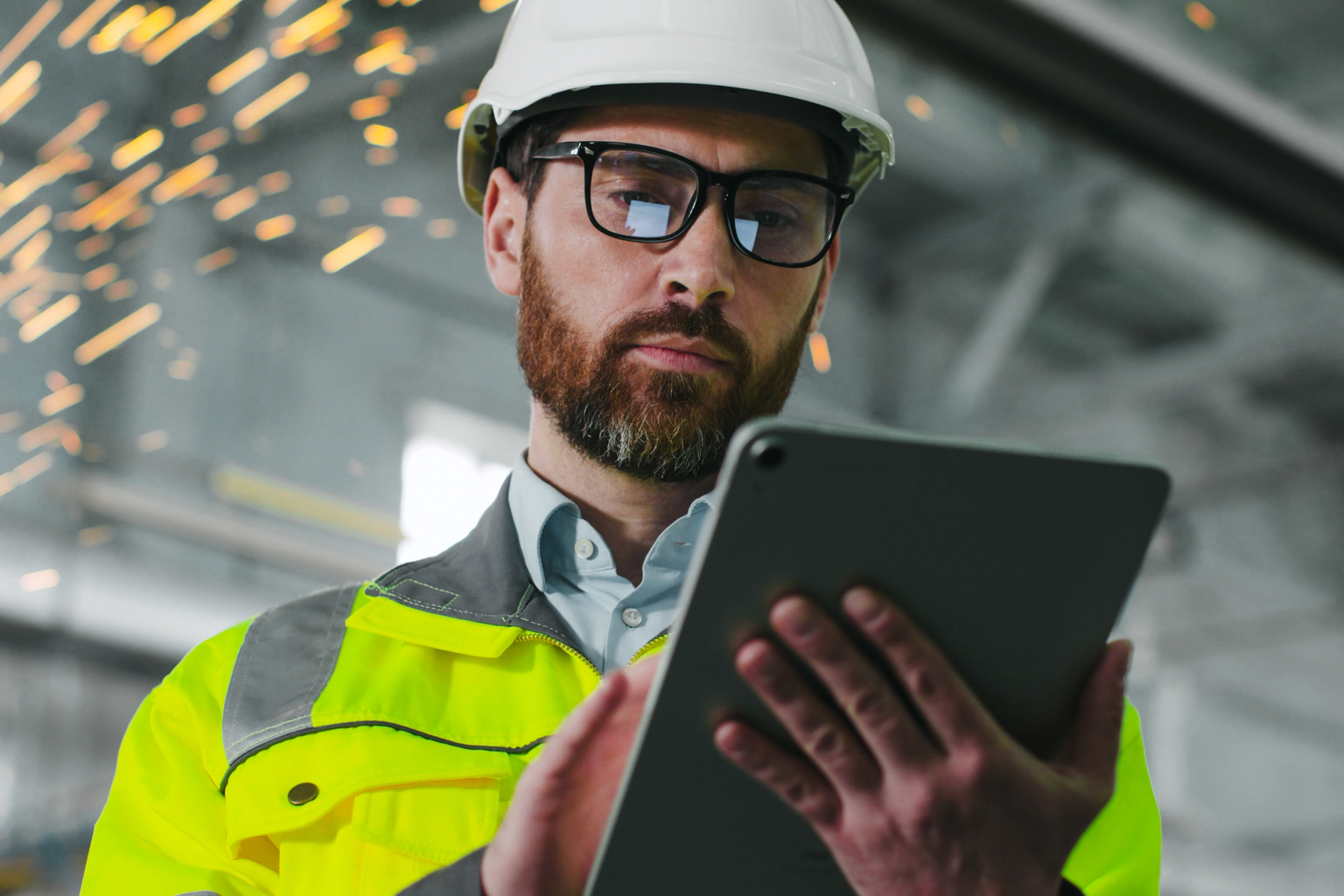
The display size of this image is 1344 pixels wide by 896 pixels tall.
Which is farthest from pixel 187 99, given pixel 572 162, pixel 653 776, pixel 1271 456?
pixel 1271 456

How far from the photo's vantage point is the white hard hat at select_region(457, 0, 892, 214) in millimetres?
1339

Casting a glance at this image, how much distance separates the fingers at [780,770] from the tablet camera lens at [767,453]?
0.16 m

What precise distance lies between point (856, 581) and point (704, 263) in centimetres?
55

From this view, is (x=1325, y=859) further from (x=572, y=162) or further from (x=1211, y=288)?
(x=572, y=162)

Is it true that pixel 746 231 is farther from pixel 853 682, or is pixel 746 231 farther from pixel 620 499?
pixel 853 682

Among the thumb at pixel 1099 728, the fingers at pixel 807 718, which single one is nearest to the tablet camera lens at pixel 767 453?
the fingers at pixel 807 718

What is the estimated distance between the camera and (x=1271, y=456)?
9.08 m

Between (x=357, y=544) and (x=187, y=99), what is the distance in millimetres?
1677

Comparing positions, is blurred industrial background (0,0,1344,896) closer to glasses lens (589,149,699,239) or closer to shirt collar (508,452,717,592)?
glasses lens (589,149,699,239)

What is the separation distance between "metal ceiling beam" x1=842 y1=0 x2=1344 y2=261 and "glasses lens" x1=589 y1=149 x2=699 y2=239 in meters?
2.32

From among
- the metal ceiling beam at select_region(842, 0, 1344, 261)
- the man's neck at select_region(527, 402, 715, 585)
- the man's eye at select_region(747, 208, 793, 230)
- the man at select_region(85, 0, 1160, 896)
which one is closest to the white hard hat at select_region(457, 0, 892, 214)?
the man at select_region(85, 0, 1160, 896)

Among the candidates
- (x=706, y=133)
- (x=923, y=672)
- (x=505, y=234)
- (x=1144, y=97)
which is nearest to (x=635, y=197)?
(x=706, y=133)

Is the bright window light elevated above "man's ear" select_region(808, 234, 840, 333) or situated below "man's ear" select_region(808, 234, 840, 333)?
below

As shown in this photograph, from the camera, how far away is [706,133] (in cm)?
131
